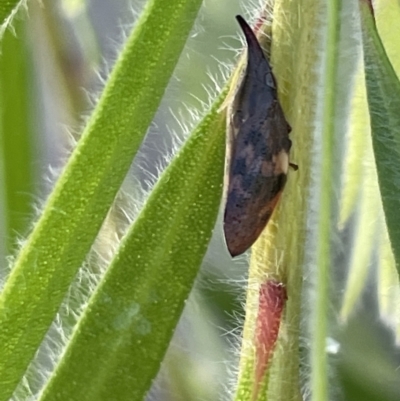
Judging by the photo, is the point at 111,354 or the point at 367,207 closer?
the point at 111,354

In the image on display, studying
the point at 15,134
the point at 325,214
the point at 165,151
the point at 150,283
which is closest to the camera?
the point at 325,214

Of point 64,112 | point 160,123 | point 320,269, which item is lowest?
point 160,123

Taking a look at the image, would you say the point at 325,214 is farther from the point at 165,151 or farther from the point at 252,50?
the point at 165,151

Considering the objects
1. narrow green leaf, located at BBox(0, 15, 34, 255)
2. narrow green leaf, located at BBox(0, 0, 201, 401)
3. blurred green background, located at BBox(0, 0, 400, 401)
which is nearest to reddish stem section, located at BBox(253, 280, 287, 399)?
narrow green leaf, located at BBox(0, 0, 201, 401)

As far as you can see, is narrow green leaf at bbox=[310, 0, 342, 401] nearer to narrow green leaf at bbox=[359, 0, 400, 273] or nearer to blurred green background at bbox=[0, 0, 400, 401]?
narrow green leaf at bbox=[359, 0, 400, 273]

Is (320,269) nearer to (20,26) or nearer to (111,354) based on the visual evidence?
(111,354)

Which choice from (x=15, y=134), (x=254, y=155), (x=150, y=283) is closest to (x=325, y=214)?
(x=254, y=155)

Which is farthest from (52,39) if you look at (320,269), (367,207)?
(320,269)
